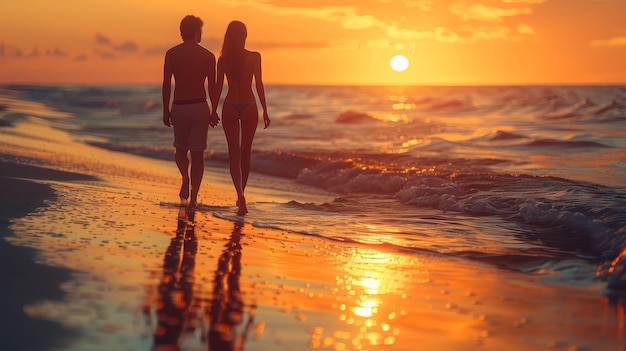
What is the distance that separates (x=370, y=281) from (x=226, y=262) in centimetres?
109

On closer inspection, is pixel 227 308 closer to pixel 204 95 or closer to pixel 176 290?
pixel 176 290

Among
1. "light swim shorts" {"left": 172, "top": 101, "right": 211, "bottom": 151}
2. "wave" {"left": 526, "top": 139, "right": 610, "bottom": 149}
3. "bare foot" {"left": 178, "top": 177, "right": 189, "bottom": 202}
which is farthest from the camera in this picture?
"wave" {"left": 526, "top": 139, "right": 610, "bottom": 149}

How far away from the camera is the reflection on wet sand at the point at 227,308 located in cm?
363

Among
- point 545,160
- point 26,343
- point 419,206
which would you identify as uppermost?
point 545,160

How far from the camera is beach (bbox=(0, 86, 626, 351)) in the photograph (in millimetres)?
3748

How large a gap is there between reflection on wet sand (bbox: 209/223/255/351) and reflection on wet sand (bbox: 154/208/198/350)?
6.0 inches

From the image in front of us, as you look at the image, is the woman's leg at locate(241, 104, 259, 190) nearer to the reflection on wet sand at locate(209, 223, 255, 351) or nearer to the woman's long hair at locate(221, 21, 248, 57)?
the woman's long hair at locate(221, 21, 248, 57)

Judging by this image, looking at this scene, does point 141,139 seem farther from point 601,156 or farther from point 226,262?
point 226,262

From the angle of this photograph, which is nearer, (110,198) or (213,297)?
(213,297)

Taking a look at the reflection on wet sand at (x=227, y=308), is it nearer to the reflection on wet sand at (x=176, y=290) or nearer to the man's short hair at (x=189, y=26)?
the reflection on wet sand at (x=176, y=290)

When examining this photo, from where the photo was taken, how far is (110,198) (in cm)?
840

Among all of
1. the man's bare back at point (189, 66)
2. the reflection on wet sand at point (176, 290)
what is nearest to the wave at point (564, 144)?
the man's bare back at point (189, 66)

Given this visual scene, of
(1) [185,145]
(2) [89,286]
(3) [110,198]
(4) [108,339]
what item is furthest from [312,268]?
(3) [110,198]

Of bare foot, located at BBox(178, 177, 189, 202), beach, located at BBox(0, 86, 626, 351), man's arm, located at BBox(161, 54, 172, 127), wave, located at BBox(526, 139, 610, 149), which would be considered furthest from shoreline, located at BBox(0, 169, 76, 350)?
wave, located at BBox(526, 139, 610, 149)
